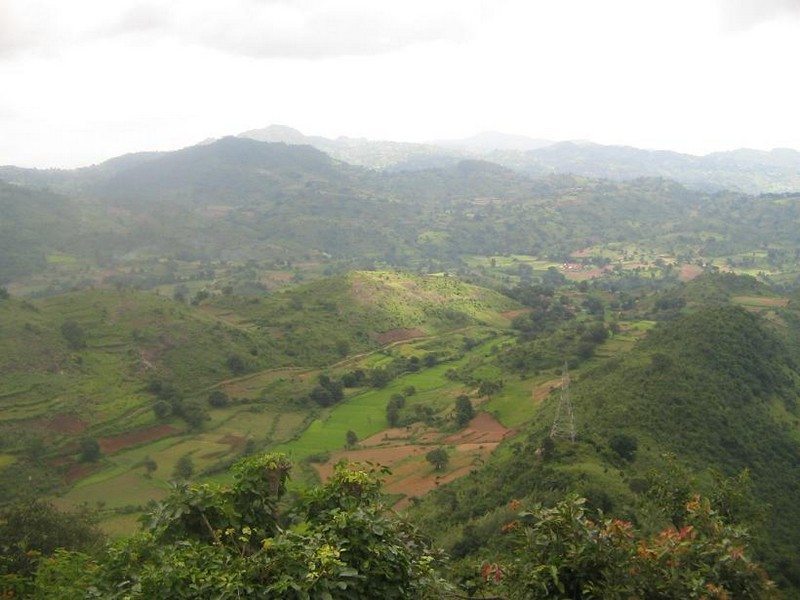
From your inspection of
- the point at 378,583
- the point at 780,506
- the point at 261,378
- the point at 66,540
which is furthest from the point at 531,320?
the point at 378,583

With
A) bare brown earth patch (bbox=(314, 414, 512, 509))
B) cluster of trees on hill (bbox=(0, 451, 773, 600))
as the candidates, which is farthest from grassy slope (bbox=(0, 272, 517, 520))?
cluster of trees on hill (bbox=(0, 451, 773, 600))

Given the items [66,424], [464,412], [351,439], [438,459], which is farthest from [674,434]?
[66,424]

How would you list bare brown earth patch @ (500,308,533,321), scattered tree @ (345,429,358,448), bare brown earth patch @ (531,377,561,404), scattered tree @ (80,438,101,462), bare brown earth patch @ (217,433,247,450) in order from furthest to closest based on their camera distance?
bare brown earth patch @ (500,308,533,321) < bare brown earth patch @ (531,377,561,404) < scattered tree @ (345,429,358,448) < bare brown earth patch @ (217,433,247,450) < scattered tree @ (80,438,101,462)

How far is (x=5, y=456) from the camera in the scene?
160 feet

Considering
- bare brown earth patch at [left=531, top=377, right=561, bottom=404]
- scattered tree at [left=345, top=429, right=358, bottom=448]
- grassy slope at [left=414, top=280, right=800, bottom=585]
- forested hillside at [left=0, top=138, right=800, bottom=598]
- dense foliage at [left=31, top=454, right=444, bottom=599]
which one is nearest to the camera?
dense foliage at [left=31, top=454, right=444, bottom=599]

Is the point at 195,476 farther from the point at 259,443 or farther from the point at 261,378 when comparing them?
the point at 261,378

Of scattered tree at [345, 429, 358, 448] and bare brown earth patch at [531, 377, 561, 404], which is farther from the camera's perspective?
bare brown earth patch at [531, 377, 561, 404]

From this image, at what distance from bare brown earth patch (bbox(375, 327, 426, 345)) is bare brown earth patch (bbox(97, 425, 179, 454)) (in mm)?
40988

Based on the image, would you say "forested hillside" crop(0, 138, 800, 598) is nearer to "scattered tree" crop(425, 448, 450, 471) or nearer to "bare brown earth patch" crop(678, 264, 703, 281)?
"scattered tree" crop(425, 448, 450, 471)

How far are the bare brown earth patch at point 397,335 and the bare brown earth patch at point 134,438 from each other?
40988mm

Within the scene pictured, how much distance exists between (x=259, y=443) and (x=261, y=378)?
17584mm

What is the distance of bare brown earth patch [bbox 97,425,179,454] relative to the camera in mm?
54406

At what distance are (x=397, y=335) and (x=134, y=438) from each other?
47.9 meters

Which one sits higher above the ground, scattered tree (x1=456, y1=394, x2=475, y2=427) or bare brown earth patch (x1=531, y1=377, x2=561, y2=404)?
bare brown earth patch (x1=531, y1=377, x2=561, y2=404)
